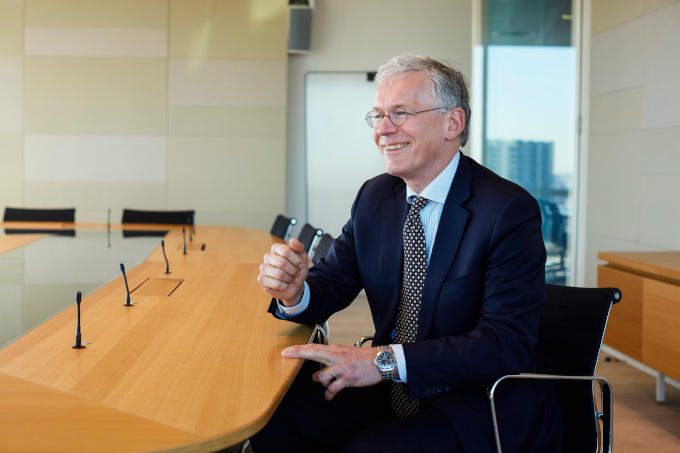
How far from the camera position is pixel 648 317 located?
4.01 metres

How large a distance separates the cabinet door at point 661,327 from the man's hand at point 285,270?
8.03 feet

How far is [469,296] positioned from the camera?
206cm

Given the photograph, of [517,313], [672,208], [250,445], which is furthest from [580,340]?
[672,208]

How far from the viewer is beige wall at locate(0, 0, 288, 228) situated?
770 cm

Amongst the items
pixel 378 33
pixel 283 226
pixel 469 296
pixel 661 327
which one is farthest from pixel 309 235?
pixel 378 33

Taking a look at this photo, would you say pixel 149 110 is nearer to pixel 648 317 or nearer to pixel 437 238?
pixel 648 317

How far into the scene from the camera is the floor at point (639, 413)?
3.58 metres

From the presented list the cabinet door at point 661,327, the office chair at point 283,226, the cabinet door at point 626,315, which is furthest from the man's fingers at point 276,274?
the office chair at point 283,226

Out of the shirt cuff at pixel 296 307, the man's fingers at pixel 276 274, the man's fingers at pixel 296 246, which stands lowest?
the shirt cuff at pixel 296 307

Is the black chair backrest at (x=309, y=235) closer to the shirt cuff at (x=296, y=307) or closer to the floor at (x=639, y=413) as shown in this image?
the floor at (x=639, y=413)

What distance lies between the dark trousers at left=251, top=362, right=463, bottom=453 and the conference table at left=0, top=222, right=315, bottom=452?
0.63ft

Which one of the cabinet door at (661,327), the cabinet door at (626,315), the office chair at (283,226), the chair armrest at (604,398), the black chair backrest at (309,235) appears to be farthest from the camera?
the office chair at (283,226)

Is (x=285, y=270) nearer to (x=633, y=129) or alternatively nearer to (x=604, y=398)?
(x=604, y=398)

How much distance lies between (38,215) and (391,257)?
5383mm
